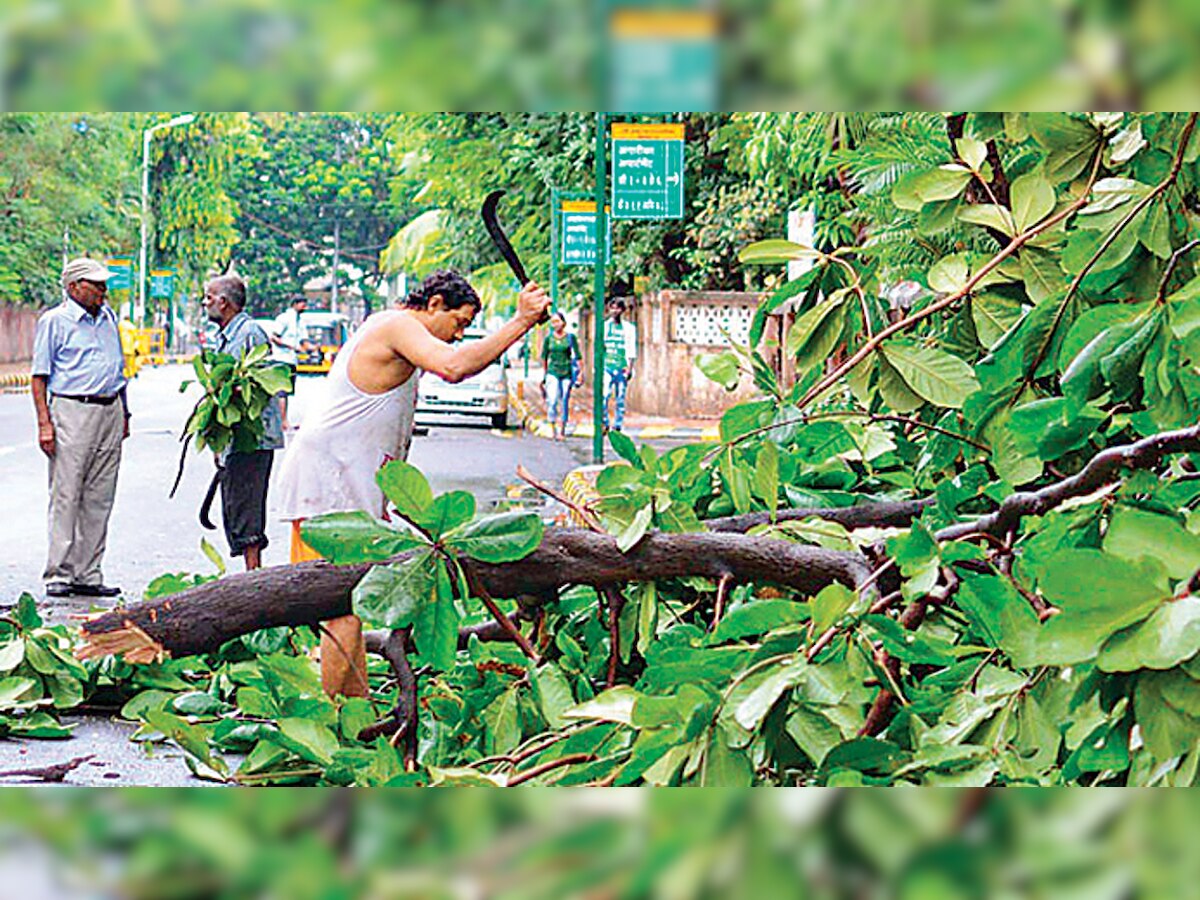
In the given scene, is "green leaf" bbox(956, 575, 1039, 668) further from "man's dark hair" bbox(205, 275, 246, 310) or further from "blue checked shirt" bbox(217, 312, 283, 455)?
"man's dark hair" bbox(205, 275, 246, 310)

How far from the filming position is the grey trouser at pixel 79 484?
24.5 feet

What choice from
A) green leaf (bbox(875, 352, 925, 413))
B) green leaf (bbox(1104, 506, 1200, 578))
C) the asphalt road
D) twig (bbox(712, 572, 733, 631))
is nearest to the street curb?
the asphalt road

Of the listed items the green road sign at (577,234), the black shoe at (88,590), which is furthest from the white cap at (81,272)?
the green road sign at (577,234)

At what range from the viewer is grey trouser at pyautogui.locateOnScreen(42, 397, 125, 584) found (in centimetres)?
745

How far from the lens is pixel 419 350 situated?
427 cm

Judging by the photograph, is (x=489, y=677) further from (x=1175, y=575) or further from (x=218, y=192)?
(x=218, y=192)

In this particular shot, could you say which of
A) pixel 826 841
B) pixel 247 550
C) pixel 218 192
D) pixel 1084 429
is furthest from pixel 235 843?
pixel 218 192

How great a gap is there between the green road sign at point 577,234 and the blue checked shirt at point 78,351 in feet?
28.8

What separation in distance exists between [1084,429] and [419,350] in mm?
3116

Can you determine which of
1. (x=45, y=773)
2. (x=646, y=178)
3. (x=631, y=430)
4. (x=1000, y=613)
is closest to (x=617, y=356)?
(x=631, y=430)

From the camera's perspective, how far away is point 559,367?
707 inches

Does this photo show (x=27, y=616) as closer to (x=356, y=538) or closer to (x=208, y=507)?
(x=356, y=538)

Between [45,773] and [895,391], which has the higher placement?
[895,391]

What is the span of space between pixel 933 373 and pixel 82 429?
6.30 meters
